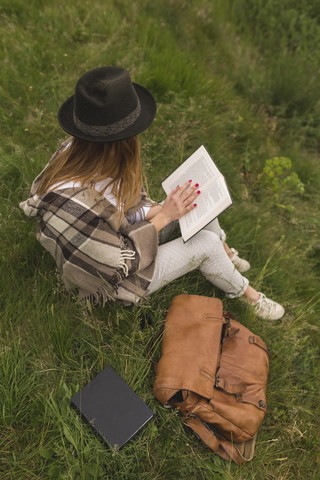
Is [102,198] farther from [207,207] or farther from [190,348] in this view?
[190,348]

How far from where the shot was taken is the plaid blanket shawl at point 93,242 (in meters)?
1.62

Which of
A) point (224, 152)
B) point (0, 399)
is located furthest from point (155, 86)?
point (0, 399)

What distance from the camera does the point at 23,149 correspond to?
266cm

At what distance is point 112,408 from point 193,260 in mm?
947

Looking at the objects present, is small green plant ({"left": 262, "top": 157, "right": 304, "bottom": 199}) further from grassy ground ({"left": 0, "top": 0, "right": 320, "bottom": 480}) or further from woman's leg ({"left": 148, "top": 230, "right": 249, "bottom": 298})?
woman's leg ({"left": 148, "top": 230, "right": 249, "bottom": 298})

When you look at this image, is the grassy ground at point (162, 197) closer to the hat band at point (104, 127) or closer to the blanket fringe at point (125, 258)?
the blanket fringe at point (125, 258)

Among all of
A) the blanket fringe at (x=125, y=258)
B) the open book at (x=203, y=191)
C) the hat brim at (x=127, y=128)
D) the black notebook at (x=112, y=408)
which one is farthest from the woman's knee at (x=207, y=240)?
the black notebook at (x=112, y=408)

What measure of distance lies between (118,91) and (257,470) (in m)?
2.08

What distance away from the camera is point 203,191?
194cm

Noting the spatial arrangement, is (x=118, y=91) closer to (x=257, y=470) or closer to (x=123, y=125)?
(x=123, y=125)

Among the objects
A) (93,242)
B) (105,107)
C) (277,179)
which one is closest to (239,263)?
(277,179)

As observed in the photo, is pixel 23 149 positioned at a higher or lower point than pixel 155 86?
lower

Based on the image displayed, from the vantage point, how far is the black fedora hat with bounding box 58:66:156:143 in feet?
4.90

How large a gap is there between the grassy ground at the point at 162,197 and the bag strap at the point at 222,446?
2.3 inches
